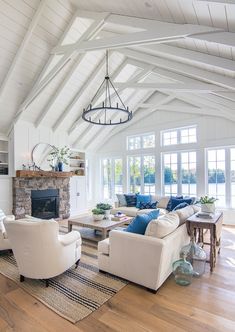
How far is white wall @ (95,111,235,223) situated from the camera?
5684 mm

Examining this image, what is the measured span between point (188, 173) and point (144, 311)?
485 centimetres

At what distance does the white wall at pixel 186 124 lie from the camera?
568 cm

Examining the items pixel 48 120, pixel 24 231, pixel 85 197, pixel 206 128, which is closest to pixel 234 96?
pixel 206 128

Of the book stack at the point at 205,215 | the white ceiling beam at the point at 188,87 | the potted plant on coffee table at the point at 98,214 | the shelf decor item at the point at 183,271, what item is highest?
the white ceiling beam at the point at 188,87

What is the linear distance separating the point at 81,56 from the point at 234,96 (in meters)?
3.40

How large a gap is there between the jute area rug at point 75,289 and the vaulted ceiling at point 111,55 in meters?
3.10

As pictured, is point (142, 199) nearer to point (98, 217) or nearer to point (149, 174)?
point (149, 174)

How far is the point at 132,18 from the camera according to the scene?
2.84 meters

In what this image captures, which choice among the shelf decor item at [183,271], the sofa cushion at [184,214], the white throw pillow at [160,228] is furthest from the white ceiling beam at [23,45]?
the shelf decor item at [183,271]

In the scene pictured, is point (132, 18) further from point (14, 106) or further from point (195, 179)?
point (195, 179)

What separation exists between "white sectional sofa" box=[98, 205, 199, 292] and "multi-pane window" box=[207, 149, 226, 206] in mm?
3534

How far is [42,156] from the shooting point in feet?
20.0

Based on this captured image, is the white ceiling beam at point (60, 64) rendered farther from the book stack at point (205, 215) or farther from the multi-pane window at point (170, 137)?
the multi-pane window at point (170, 137)

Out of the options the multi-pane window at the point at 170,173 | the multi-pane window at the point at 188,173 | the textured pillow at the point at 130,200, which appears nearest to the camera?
the textured pillow at the point at 130,200
